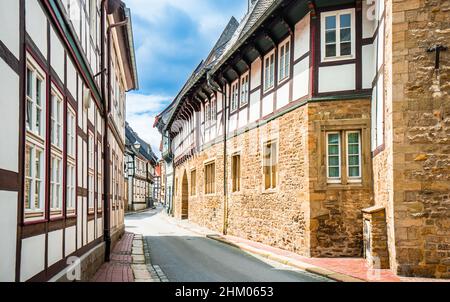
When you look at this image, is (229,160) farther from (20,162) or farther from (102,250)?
(20,162)

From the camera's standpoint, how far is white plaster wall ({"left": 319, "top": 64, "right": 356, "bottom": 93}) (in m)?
14.4

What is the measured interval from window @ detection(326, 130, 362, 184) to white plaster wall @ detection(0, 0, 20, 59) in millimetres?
10541

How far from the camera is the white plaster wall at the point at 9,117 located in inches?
185

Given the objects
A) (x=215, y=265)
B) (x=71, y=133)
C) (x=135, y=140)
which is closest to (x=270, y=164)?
(x=215, y=265)

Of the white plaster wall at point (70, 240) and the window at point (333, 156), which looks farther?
the window at point (333, 156)

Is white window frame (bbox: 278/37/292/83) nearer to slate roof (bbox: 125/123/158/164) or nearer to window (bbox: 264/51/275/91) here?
window (bbox: 264/51/275/91)

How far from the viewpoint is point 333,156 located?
14.6 meters

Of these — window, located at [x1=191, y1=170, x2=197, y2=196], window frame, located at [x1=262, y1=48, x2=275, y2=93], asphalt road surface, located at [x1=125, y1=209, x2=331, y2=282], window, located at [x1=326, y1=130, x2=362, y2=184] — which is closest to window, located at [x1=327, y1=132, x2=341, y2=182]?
window, located at [x1=326, y1=130, x2=362, y2=184]

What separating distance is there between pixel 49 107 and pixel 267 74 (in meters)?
12.1

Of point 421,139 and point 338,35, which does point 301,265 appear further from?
point 338,35

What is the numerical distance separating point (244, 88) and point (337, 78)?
6.48m

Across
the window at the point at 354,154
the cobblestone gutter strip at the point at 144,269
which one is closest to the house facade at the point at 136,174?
the cobblestone gutter strip at the point at 144,269

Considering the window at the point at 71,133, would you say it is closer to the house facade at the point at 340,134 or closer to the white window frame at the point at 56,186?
→ the white window frame at the point at 56,186
